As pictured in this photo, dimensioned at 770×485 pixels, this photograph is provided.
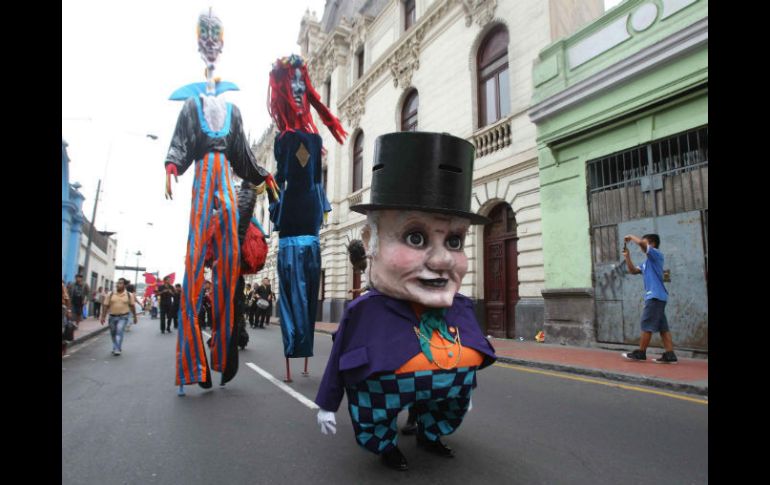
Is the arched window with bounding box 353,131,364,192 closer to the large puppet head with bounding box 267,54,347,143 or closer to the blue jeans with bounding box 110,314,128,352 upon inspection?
the blue jeans with bounding box 110,314,128,352

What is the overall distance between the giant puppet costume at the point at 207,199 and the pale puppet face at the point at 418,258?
7.33ft

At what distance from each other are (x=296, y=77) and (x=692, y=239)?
6630mm

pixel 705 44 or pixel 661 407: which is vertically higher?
pixel 705 44

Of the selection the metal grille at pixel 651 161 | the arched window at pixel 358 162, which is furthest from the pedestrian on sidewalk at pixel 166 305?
the metal grille at pixel 651 161

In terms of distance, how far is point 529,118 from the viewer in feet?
34.4

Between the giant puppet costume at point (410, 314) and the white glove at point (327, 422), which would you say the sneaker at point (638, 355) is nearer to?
the giant puppet costume at point (410, 314)

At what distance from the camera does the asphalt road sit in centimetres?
254

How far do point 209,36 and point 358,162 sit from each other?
1530 centimetres

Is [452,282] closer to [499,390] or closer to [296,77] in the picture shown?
[499,390]

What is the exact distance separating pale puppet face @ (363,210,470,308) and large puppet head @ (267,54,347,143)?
8.36 feet

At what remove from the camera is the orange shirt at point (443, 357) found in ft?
7.92
